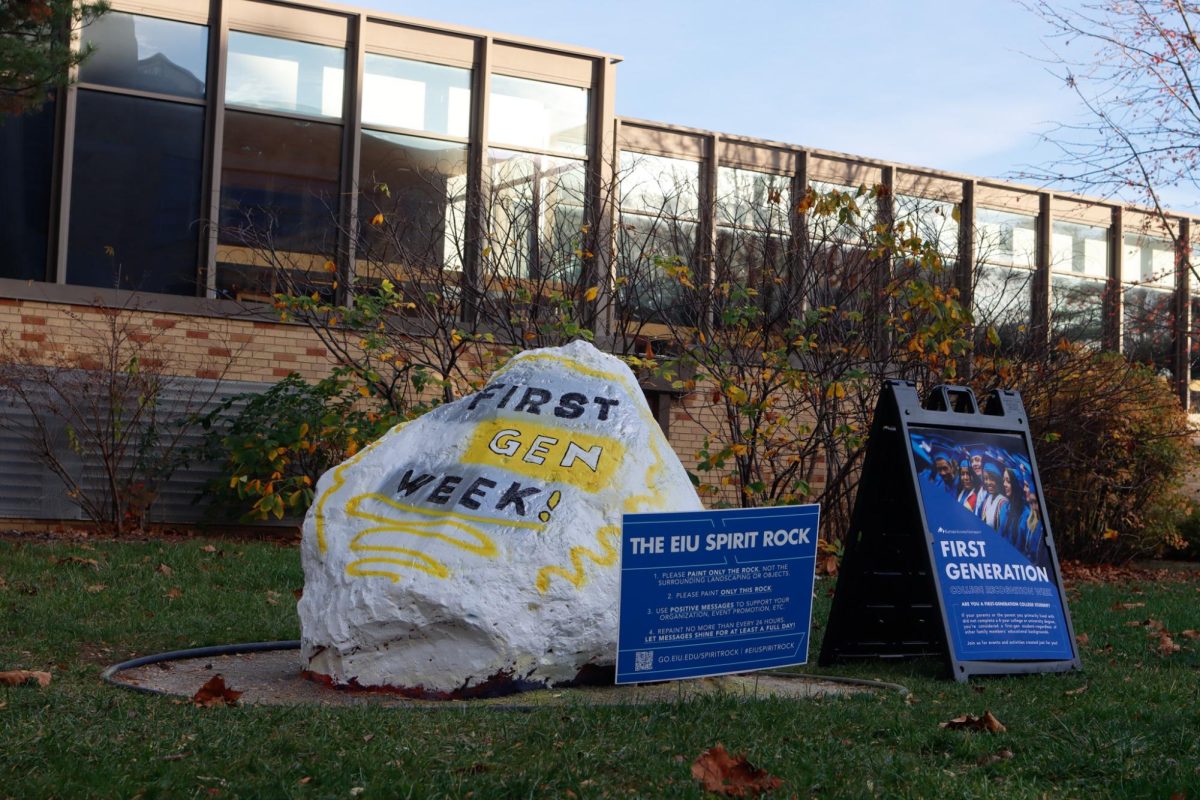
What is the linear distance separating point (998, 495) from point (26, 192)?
11646 millimetres

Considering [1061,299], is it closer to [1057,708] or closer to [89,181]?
[89,181]

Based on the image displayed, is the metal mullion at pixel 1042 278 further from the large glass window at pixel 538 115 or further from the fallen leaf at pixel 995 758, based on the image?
the fallen leaf at pixel 995 758

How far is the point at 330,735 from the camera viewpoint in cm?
443

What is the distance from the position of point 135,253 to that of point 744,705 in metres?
11.4

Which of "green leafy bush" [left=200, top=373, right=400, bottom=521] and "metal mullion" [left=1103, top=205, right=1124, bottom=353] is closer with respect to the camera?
"green leafy bush" [left=200, top=373, right=400, bottom=521]

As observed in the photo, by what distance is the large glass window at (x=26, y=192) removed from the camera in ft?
46.4

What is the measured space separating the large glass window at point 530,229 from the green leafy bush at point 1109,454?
5212 mm

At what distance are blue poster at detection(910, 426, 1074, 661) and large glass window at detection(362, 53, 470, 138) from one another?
35.0 ft

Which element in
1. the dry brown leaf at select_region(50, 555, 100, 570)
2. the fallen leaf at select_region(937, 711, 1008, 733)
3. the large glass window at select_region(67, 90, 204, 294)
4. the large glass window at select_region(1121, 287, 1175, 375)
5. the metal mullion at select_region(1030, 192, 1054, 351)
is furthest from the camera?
the large glass window at select_region(1121, 287, 1175, 375)

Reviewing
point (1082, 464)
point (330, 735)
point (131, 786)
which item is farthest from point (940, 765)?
point (1082, 464)

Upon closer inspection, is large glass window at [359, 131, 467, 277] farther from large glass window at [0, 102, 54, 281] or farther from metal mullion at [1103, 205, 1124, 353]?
metal mullion at [1103, 205, 1124, 353]

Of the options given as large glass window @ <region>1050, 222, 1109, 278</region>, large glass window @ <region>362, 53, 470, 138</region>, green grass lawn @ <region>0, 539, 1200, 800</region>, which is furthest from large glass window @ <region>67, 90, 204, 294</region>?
large glass window @ <region>1050, 222, 1109, 278</region>

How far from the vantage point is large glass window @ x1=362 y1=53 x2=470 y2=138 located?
52.0 feet

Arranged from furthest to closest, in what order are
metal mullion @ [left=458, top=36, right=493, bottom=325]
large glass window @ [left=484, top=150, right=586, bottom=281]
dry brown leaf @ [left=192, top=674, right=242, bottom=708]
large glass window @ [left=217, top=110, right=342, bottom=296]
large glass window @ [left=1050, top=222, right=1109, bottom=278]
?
large glass window @ [left=1050, top=222, right=1109, bottom=278] < large glass window @ [left=217, top=110, right=342, bottom=296] < metal mullion @ [left=458, top=36, right=493, bottom=325] < large glass window @ [left=484, top=150, right=586, bottom=281] < dry brown leaf @ [left=192, top=674, right=242, bottom=708]
